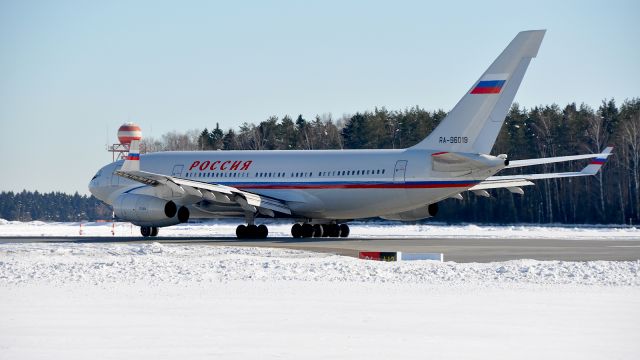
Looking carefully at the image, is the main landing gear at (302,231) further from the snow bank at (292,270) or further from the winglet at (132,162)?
the snow bank at (292,270)

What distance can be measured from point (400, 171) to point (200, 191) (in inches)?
288

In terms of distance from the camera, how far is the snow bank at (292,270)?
19.8 m

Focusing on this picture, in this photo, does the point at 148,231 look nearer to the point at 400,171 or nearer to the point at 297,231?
the point at 297,231

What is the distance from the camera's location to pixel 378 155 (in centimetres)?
3775

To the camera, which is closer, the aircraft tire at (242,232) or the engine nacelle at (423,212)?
the engine nacelle at (423,212)

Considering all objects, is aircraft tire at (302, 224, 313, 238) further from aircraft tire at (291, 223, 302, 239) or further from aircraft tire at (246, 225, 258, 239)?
aircraft tire at (246, 225, 258, 239)

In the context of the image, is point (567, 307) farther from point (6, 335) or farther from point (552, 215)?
point (552, 215)

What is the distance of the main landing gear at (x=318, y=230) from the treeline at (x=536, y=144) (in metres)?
27.4

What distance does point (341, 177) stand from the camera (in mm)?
38312

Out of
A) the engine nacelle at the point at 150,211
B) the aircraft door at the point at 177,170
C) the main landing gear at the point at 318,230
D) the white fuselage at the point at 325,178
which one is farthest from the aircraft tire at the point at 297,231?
the aircraft door at the point at 177,170

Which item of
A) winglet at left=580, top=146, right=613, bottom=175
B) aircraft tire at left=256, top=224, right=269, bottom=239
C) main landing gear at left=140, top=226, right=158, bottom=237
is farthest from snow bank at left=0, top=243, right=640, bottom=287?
winglet at left=580, top=146, right=613, bottom=175

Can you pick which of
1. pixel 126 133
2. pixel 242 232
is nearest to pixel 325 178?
pixel 242 232

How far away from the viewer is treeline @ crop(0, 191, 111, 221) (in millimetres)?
131000

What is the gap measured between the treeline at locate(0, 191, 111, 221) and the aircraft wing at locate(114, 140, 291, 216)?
91106mm
